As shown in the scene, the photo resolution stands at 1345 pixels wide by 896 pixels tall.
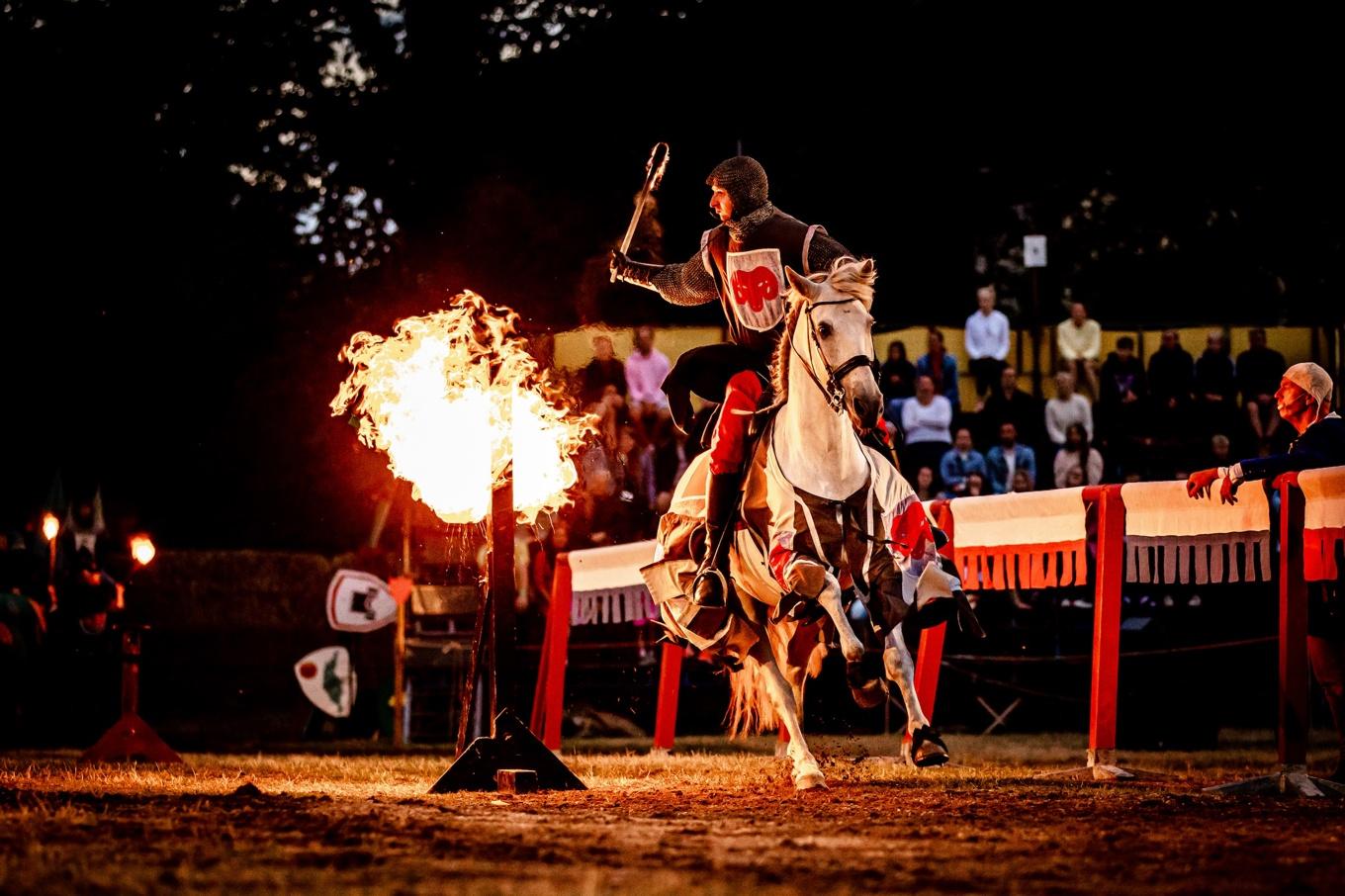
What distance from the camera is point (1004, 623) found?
57.3ft

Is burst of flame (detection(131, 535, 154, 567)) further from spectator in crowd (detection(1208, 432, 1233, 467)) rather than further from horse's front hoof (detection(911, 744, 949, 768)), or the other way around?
spectator in crowd (detection(1208, 432, 1233, 467))

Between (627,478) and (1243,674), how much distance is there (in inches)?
238

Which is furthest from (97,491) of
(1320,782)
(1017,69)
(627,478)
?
(1320,782)

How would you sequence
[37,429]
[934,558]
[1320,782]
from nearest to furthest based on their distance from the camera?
[1320,782] < [934,558] < [37,429]

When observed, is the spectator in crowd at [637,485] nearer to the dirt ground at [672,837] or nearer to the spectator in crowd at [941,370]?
the spectator in crowd at [941,370]

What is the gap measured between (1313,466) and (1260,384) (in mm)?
11628

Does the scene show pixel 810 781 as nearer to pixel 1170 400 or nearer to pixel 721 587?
pixel 721 587

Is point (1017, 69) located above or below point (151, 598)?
above

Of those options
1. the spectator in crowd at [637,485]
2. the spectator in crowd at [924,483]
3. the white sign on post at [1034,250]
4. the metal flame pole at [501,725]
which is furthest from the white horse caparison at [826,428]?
the white sign on post at [1034,250]

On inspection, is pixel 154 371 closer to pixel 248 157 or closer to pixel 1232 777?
pixel 248 157

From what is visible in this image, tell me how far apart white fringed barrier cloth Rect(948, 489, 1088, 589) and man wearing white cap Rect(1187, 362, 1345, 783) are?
139 centimetres

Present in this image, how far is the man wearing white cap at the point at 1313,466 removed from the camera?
10016 millimetres

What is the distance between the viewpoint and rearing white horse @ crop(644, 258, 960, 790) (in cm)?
981

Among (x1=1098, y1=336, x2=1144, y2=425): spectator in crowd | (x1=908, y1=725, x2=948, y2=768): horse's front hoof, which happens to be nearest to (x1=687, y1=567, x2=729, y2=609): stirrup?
(x1=908, y1=725, x2=948, y2=768): horse's front hoof
